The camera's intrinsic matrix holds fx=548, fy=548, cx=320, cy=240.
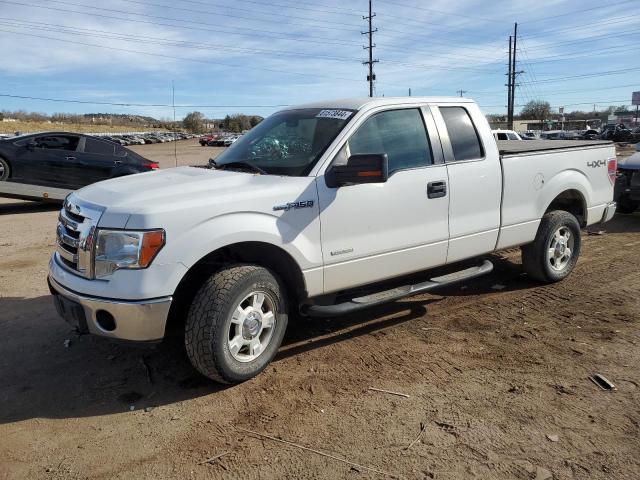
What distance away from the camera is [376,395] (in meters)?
3.68

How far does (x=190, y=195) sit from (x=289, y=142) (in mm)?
1202

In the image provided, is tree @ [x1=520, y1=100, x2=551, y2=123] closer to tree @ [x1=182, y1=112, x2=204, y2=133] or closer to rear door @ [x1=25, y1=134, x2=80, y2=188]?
tree @ [x1=182, y1=112, x2=204, y2=133]

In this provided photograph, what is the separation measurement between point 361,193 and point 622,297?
10.6 ft

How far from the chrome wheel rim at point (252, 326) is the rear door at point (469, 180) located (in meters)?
1.85

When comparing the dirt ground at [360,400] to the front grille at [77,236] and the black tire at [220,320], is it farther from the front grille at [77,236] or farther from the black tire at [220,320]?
the front grille at [77,236]

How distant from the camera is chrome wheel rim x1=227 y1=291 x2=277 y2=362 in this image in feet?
12.3

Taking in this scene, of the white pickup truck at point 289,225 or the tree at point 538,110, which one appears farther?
the tree at point 538,110

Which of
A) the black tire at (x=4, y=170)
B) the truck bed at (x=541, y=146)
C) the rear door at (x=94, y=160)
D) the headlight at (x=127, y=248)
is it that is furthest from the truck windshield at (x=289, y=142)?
the black tire at (x=4, y=170)

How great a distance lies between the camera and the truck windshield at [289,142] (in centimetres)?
423

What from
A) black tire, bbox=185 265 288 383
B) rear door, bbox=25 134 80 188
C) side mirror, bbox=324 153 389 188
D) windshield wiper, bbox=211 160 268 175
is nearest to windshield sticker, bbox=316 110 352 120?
side mirror, bbox=324 153 389 188

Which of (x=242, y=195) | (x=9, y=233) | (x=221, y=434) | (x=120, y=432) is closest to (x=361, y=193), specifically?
(x=242, y=195)

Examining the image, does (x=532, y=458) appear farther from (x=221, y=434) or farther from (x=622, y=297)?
(x=622, y=297)

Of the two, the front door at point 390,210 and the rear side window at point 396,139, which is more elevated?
the rear side window at point 396,139

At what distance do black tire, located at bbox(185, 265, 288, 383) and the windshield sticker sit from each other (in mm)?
1450
